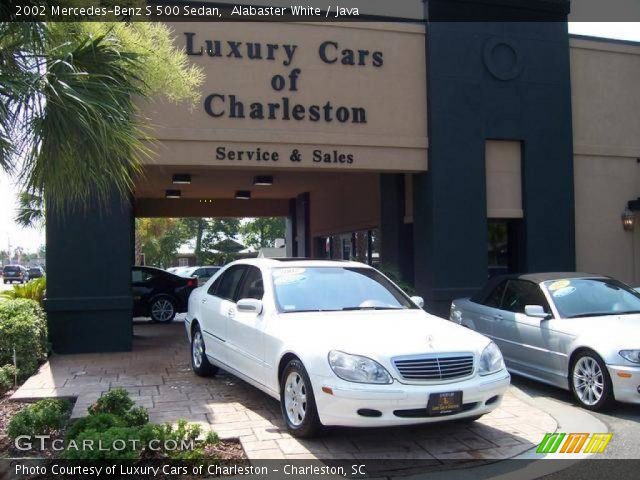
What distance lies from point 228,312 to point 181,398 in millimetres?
1104

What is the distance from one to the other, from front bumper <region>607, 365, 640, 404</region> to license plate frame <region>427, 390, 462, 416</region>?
2.20 meters

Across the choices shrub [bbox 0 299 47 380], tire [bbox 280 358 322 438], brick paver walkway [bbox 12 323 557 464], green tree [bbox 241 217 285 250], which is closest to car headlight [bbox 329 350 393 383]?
tire [bbox 280 358 322 438]

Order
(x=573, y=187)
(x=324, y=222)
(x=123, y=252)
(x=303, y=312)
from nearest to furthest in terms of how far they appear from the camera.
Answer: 1. (x=303, y=312)
2. (x=123, y=252)
3. (x=573, y=187)
4. (x=324, y=222)

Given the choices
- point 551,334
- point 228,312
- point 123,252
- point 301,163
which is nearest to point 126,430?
point 228,312

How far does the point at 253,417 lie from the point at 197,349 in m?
2.40

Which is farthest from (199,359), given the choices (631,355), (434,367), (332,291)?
(631,355)

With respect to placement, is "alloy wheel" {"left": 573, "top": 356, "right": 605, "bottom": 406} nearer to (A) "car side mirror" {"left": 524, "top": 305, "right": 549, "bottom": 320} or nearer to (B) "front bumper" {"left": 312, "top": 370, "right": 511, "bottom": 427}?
(A) "car side mirror" {"left": 524, "top": 305, "right": 549, "bottom": 320}

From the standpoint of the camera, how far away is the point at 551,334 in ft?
25.1

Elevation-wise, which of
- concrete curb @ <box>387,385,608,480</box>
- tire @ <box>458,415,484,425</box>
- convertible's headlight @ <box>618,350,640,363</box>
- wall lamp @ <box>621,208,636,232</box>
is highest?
wall lamp @ <box>621,208,636,232</box>

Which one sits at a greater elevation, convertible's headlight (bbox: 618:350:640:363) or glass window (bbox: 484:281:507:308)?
glass window (bbox: 484:281:507:308)

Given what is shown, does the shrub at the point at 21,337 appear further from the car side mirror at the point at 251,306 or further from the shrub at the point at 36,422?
the car side mirror at the point at 251,306

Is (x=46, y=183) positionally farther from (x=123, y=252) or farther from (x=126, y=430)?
(x=123, y=252)

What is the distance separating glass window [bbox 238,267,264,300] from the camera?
7126 millimetres

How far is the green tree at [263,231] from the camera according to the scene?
6038cm
